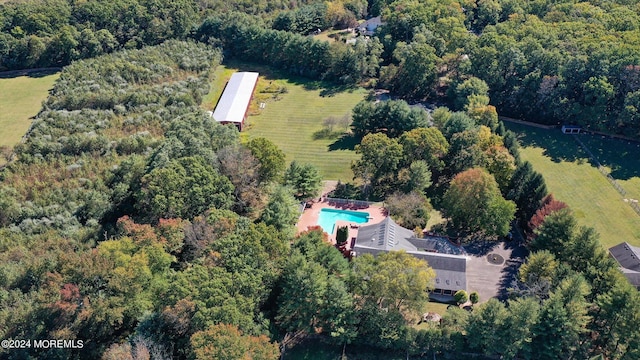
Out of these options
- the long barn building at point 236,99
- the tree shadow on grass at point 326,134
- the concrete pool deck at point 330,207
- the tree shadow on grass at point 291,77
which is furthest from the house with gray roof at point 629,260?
the long barn building at point 236,99

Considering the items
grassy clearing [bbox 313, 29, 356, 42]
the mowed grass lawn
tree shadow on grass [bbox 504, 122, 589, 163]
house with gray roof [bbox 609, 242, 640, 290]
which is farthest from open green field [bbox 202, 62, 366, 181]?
house with gray roof [bbox 609, 242, 640, 290]

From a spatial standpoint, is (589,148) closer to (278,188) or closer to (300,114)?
(300,114)

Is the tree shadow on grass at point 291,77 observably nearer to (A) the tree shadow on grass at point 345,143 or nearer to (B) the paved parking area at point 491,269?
(A) the tree shadow on grass at point 345,143

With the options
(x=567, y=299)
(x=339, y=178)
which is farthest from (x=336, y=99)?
(x=567, y=299)

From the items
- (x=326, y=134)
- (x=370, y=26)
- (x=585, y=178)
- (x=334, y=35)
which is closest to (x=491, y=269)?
(x=585, y=178)

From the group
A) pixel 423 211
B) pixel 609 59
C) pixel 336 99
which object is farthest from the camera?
pixel 336 99

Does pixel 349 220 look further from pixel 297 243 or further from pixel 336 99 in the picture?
pixel 336 99
